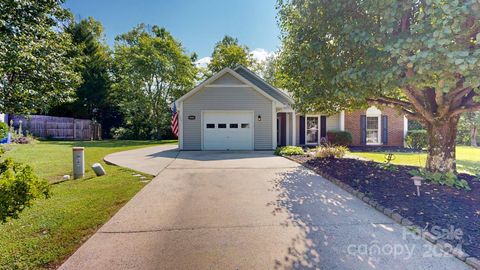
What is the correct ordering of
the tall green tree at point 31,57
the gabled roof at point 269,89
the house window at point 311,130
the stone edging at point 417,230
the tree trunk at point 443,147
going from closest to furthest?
the stone edging at point 417,230 → the tree trunk at point 443,147 → the tall green tree at point 31,57 → the gabled roof at point 269,89 → the house window at point 311,130

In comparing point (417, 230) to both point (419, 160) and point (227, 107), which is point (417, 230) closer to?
point (419, 160)

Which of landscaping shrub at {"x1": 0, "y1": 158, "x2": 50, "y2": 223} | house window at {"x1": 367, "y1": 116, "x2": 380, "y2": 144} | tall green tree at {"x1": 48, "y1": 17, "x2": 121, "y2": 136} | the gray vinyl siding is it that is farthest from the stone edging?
tall green tree at {"x1": 48, "y1": 17, "x2": 121, "y2": 136}

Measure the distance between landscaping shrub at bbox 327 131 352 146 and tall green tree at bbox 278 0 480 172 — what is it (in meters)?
8.56

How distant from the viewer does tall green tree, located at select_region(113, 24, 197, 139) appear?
26094mm

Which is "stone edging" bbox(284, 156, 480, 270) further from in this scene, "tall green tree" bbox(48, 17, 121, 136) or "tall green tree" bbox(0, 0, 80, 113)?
"tall green tree" bbox(48, 17, 121, 136)

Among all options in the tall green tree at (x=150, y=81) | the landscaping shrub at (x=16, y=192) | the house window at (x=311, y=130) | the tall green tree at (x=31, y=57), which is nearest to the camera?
the landscaping shrub at (x=16, y=192)

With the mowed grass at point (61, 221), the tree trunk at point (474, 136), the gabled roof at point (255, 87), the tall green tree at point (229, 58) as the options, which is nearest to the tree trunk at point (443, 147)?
the mowed grass at point (61, 221)

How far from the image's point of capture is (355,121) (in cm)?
1727

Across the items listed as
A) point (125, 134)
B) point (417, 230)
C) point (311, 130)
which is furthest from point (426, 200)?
point (125, 134)

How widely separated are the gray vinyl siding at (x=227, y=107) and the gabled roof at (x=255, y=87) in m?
0.26

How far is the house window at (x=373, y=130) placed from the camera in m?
17.3

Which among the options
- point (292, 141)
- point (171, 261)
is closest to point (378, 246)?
point (171, 261)

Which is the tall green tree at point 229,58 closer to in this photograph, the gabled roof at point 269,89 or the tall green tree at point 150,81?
the tall green tree at point 150,81

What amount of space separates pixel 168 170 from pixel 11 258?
5.47 meters
